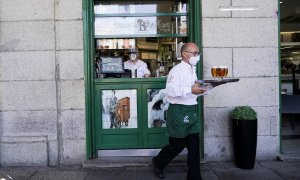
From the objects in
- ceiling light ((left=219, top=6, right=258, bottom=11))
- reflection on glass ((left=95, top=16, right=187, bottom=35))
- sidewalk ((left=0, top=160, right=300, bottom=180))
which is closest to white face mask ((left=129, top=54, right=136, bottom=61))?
reflection on glass ((left=95, top=16, right=187, bottom=35))

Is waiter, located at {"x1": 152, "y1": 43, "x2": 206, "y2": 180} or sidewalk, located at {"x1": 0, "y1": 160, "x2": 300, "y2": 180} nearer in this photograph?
waiter, located at {"x1": 152, "y1": 43, "x2": 206, "y2": 180}

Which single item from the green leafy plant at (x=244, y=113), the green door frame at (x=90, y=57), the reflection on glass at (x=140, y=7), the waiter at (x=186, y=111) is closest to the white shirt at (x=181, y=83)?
the waiter at (x=186, y=111)

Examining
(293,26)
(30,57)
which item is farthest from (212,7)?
(293,26)

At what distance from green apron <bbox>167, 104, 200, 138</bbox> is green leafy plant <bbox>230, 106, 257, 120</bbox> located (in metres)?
1.26

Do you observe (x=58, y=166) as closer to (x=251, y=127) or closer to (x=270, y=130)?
(x=251, y=127)

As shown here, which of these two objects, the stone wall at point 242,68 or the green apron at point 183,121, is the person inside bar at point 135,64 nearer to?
the stone wall at point 242,68

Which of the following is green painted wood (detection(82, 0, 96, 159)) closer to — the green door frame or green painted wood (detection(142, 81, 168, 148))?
the green door frame

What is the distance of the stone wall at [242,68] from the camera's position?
7.20 meters

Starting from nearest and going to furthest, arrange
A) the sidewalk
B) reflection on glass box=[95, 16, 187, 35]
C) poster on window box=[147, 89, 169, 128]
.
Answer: the sidewalk
poster on window box=[147, 89, 169, 128]
reflection on glass box=[95, 16, 187, 35]

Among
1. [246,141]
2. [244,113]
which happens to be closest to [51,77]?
[244,113]

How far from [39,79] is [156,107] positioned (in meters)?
2.18

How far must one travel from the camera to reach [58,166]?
281 inches

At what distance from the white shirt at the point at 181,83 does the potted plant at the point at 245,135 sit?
4.49 ft

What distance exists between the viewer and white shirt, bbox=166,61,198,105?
5.56 m
